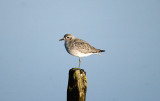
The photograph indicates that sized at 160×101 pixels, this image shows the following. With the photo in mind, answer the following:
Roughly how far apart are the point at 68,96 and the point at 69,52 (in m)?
3.96

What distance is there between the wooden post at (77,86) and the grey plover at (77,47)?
3.45 metres

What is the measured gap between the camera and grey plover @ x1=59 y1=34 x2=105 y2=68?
38.8 feet

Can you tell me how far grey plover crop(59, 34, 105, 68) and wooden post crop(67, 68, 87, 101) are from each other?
3.45 meters

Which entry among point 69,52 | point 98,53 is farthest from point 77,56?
point 98,53

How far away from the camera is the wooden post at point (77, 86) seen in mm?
8109

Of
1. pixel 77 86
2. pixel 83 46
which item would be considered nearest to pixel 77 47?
pixel 83 46

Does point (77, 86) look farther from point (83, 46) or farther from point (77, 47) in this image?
point (83, 46)

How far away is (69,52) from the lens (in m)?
12.0

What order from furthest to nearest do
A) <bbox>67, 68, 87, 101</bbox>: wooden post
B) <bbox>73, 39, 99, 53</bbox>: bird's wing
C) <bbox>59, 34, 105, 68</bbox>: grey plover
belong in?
<bbox>73, 39, 99, 53</bbox>: bird's wing < <bbox>59, 34, 105, 68</bbox>: grey plover < <bbox>67, 68, 87, 101</bbox>: wooden post

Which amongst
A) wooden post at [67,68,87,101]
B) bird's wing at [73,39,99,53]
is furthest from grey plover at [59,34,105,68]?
wooden post at [67,68,87,101]

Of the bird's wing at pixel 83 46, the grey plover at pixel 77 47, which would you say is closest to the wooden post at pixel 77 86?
the grey plover at pixel 77 47

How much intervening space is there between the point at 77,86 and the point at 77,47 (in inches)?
158

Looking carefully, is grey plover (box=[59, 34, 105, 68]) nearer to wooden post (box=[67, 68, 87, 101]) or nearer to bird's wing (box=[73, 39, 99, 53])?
bird's wing (box=[73, 39, 99, 53])

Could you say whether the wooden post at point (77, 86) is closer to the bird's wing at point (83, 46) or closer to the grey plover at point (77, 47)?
the grey plover at point (77, 47)
